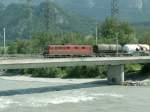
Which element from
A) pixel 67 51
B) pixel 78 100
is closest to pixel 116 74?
pixel 67 51

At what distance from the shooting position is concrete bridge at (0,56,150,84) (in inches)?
2677

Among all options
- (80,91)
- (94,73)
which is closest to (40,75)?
(94,73)

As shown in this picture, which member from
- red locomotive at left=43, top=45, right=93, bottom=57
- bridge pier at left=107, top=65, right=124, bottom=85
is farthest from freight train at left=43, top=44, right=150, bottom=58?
bridge pier at left=107, top=65, right=124, bottom=85

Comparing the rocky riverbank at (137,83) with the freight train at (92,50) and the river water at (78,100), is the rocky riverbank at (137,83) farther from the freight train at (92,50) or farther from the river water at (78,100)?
the freight train at (92,50)

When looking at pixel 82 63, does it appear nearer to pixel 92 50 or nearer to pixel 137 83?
pixel 137 83

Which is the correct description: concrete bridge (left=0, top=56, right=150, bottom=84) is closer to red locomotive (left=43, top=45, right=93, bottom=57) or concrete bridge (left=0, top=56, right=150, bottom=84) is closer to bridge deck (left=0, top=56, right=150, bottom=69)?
bridge deck (left=0, top=56, right=150, bottom=69)

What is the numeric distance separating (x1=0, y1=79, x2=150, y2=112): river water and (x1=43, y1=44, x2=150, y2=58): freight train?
29.8 ft

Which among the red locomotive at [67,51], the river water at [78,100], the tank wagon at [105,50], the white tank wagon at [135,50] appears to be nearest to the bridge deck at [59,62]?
the river water at [78,100]

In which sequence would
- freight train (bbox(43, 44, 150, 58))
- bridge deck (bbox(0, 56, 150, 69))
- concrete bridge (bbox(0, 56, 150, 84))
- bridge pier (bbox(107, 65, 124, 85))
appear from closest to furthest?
bridge deck (bbox(0, 56, 150, 69)) → concrete bridge (bbox(0, 56, 150, 84)) → freight train (bbox(43, 44, 150, 58)) → bridge pier (bbox(107, 65, 124, 85))

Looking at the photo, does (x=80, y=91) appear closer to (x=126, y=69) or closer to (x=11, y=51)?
(x=126, y=69)

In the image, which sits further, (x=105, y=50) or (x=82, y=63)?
(x=105, y=50)

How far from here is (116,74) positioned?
302ft

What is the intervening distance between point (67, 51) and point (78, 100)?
1078 inches

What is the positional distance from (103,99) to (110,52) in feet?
123
